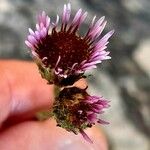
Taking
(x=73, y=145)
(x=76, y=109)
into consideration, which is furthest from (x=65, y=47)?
(x=73, y=145)

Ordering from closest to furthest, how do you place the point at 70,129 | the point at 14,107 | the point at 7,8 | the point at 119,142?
the point at 70,129, the point at 14,107, the point at 119,142, the point at 7,8

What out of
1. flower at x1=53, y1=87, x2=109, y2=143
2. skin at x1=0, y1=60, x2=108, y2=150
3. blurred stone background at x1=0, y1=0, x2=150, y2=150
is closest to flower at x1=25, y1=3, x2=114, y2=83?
flower at x1=53, y1=87, x2=109, y2=143

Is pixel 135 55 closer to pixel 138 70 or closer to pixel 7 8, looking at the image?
pixel 138 70

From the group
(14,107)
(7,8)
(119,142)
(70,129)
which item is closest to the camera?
(70,129)

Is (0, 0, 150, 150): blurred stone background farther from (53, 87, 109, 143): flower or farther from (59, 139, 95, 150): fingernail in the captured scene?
(53, 87, 109, 143): flower

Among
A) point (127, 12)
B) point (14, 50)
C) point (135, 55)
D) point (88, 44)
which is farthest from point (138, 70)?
point (88, 44)
